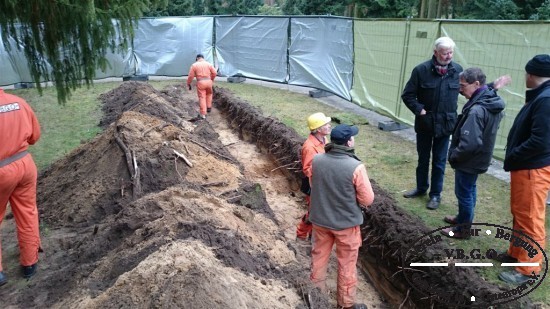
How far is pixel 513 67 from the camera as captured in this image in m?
6.97

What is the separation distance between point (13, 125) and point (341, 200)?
3.44 meters

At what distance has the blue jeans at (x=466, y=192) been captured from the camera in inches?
188

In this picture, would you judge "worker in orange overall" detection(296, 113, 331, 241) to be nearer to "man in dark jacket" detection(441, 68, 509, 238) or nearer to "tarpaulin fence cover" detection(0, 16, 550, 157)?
"man in dark jacket" detection(441, 68, 509, 238)

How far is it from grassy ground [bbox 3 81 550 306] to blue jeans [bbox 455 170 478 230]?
330mm

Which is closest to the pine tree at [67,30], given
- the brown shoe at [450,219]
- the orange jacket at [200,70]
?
the brown shoe at [450,219]

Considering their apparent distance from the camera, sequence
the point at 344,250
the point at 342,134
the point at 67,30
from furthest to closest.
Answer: the point at 67,30 < the point at 344,250 < the point at 342,134

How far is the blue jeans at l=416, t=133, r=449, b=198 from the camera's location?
19.2 feet

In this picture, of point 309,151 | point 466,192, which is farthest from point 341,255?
point 466,192

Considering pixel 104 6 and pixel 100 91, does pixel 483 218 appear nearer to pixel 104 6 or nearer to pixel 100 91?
pixel 104 6

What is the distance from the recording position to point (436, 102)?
570cm

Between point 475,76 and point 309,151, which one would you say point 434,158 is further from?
point 309,151

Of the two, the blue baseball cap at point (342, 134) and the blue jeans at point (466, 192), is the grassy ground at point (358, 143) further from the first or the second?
the blue baseball cap at point (342, 134)

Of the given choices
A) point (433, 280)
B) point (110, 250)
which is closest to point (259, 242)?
point (110, 250)

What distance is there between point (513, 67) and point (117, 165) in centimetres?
646
